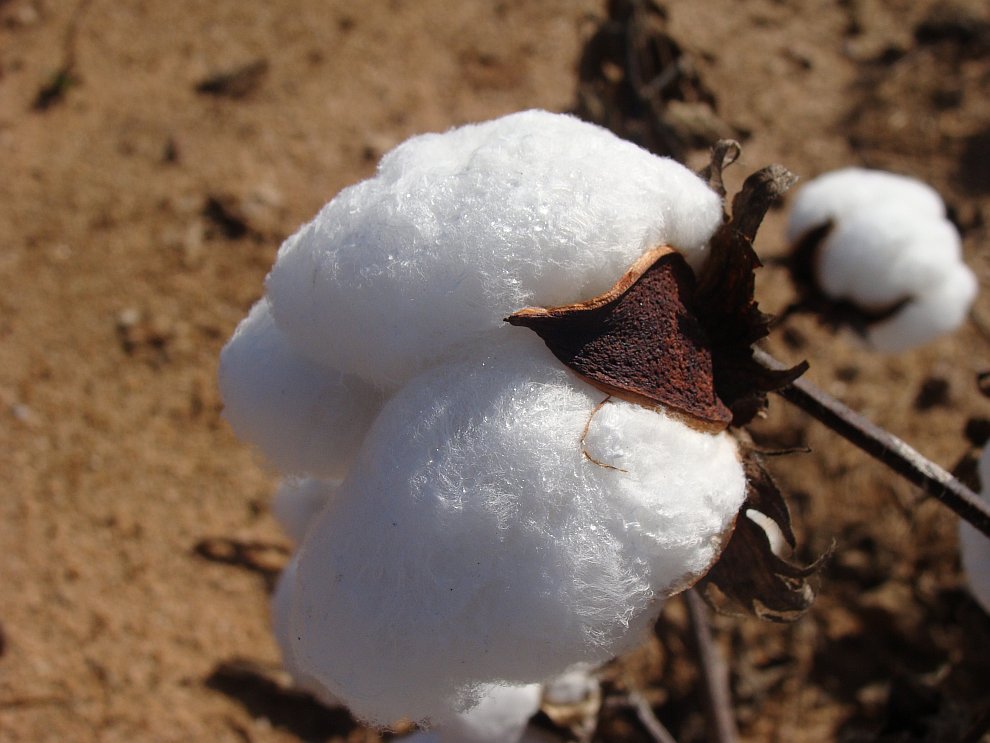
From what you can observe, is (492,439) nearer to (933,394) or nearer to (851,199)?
→ (851,199)

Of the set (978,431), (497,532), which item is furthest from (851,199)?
(497,532)

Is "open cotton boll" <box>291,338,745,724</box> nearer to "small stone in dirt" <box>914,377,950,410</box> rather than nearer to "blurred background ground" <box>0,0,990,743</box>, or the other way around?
"blurred background ground" <box>0,0,990,743</box>

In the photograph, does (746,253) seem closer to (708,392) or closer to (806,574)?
(708,392)

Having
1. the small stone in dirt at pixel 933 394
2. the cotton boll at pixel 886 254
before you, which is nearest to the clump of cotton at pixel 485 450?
the cotton boll at pixel 886 254

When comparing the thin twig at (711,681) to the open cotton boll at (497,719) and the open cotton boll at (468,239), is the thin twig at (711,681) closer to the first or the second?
the open cotton boll at (497,719)

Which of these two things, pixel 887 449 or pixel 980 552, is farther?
pixel 980 552

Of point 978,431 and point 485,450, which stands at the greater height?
point 485,450

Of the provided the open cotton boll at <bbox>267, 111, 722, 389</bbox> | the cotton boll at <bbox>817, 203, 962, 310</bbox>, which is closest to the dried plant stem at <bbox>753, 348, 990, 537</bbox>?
the open cotton boll at <bbox>267, 111, 722, 389</bbox>
